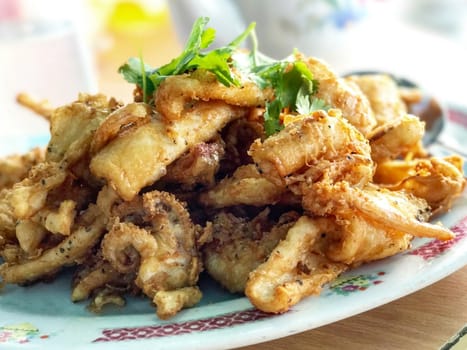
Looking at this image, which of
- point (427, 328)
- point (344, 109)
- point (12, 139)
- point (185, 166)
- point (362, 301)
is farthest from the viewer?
point (12, 139)

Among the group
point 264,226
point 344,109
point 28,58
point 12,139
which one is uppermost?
point 28,58

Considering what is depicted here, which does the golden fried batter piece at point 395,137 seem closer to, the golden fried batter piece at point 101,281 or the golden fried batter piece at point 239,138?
the golden fried batter piece at point 239,138

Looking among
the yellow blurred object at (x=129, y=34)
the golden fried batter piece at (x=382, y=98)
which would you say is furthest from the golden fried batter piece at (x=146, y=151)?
the yellow blurred object at (x=129, y=34)

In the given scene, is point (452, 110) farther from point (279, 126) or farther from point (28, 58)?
point (28, 58)

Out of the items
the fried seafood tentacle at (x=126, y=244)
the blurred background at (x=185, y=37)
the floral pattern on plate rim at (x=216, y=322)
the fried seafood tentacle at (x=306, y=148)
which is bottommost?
the floral pattern on plate rim at (x=216, y=322)

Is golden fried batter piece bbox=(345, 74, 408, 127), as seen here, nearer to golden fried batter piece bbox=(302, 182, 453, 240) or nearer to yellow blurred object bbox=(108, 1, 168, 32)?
golden fried batter piece bbox=(302, 182, 453, 240)

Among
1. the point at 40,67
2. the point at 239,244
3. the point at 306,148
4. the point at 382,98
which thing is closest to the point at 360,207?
the point at 306,148

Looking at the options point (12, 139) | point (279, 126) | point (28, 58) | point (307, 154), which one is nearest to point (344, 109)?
point (279, 126)

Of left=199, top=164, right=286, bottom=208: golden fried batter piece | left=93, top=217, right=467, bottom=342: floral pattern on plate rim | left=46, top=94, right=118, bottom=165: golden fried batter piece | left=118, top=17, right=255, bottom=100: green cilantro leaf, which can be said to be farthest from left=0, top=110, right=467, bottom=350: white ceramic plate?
left=118, top=17, right=255, bottom=100: green cilantro leaf
